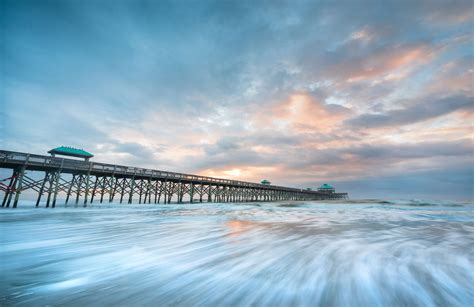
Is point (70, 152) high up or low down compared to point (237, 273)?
up

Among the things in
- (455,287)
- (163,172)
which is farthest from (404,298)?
(163,172)

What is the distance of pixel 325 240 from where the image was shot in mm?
5496

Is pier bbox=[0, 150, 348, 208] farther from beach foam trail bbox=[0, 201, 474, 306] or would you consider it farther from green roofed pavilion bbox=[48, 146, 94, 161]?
beach foam trail bbox=[0, 201, 474, 306]

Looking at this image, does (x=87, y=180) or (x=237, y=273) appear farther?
(x=87, y=180)

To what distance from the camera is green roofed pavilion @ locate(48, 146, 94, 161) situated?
83.9 feet

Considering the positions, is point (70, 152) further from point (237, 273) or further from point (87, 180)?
point (237, 273)

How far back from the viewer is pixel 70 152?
2631cm

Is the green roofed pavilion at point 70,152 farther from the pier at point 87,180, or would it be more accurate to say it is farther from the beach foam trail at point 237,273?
the beach foam trail at point 237,273

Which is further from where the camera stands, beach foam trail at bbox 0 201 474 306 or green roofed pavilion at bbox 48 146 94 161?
green roofed pavilion at bbox 48 146 94 161

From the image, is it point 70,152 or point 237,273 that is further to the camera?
point 70,152

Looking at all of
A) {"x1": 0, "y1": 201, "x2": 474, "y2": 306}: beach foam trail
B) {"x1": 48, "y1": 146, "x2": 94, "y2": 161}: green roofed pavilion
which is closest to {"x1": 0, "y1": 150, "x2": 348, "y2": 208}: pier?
{"x1": 48, "y1": 146, "x2": 94, "y2": 161}: green roofed pavilion

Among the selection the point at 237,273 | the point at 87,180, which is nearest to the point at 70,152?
the point at 87,180

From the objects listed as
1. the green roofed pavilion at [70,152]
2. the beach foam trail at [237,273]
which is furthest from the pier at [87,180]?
the beach foam trail at [237,273]

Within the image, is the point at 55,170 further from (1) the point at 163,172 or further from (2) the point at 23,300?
(2) the point at 23,300
